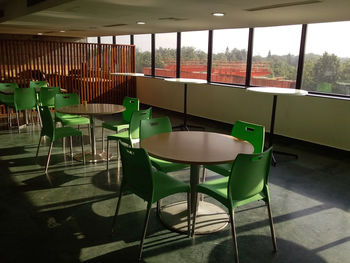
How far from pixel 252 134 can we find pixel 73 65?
258 inches

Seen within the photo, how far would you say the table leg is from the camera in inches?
111

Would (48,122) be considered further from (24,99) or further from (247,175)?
(247,175)

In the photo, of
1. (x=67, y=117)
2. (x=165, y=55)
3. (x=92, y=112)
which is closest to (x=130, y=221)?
(x=92, y=112)

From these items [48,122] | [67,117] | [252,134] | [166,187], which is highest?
[252,134]

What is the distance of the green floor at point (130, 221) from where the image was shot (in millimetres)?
2459

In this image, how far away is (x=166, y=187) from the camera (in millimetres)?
2531

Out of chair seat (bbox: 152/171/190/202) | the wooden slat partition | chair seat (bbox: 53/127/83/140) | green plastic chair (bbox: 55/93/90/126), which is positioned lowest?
chair seat (bbox: 152/171/190/202)

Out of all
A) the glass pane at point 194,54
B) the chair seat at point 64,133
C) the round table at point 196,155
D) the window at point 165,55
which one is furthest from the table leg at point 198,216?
the window at point 165,55

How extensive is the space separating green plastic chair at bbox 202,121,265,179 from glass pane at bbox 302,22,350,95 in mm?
3035

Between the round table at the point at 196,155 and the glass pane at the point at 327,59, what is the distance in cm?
340

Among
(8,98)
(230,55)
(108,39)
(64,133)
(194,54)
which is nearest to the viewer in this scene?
(64,133)

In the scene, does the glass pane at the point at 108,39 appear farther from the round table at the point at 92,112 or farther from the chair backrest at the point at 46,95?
the round table at the point at 92,112

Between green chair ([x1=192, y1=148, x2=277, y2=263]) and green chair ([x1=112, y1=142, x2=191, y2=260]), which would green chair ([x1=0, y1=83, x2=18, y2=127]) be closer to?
green chair ([x1=112, y1=142, x2=191, y2=260])

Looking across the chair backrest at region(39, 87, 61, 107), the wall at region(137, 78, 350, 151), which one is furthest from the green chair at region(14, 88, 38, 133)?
the wall at region(137, 78, 350, 151)
